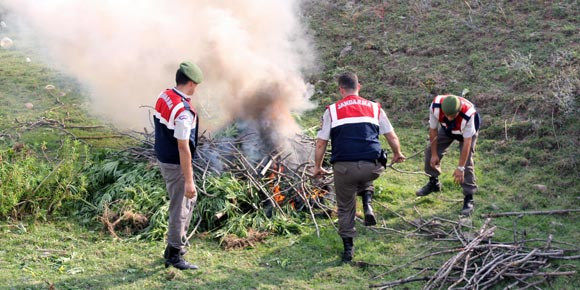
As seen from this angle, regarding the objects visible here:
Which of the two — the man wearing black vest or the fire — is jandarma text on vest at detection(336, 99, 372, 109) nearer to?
the man wearing black vest

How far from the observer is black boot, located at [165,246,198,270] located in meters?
5.42

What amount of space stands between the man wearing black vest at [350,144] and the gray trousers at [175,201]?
1.32 metres

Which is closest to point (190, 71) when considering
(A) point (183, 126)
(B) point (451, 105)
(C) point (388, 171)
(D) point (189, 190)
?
(A) point (183, 126)

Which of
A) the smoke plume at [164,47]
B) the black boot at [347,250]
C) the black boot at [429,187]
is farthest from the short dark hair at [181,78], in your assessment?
the black boot at [429,187]

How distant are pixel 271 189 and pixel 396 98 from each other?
4610mm

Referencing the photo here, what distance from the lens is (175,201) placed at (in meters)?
5.35

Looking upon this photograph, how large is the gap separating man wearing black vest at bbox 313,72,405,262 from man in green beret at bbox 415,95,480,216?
1.04 meters

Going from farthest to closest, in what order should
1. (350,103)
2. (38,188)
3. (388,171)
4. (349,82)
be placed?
(388,171) → (38,188) → (349,82) → (350,103)

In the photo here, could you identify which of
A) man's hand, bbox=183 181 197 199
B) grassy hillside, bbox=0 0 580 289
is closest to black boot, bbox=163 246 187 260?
grassy hillside, bbox=0 0 580 289

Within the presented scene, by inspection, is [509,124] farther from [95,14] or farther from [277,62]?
[95,14]

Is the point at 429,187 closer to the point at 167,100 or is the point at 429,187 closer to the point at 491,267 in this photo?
the point at 491,267

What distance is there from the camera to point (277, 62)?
9750 millimetres

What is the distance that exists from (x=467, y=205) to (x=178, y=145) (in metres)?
3.58

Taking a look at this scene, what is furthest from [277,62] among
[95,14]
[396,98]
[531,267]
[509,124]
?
[531,267]
